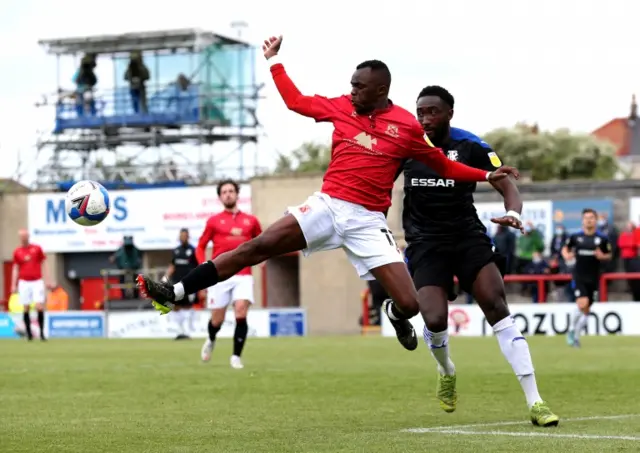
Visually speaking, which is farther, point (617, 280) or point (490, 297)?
point (617, 280)

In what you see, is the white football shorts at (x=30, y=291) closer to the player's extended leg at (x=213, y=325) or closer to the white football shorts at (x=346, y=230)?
the player's extended leg at (x=213, y=325)

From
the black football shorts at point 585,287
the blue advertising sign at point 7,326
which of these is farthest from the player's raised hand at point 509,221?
the blue advertising sign at point 7,326

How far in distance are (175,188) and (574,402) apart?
3359 centimetres

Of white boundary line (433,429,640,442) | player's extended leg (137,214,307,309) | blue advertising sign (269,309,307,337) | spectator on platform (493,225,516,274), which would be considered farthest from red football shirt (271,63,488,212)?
blue advertising sign (269,309,307,337)

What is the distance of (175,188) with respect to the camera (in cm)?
4491

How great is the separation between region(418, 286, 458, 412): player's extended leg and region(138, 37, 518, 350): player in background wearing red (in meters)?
0.52

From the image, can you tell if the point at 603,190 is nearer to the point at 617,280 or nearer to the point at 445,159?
the point at 617,280

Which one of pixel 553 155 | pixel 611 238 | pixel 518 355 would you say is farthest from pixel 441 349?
pixel 553 155

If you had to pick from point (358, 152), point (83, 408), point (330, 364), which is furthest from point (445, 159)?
point (330, 364)

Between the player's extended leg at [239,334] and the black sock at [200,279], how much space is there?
26.3 feet

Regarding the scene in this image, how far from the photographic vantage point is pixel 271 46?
1032 centimetres

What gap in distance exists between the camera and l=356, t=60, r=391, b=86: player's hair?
10.1 metres

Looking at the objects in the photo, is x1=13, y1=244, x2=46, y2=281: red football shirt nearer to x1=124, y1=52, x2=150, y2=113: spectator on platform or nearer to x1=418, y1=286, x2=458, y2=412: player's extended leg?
x1=418, y1=286, x2=458, y2=412: player's extended leg

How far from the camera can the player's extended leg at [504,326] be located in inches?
394
